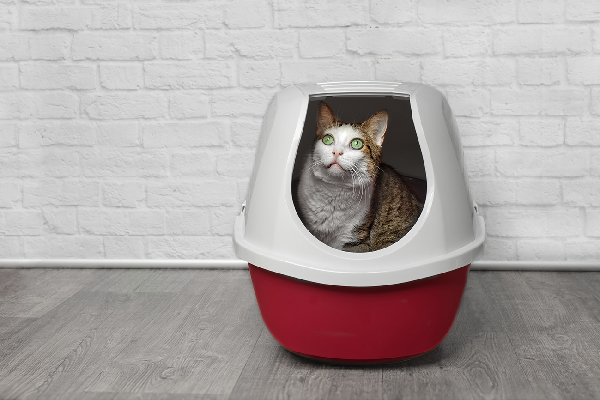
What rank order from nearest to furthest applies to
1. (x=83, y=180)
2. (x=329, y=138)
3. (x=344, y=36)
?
(x=329, y=138) → (x=344, y=36) → (x=83, y=180)

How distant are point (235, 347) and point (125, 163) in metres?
0.85

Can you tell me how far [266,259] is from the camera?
114cm

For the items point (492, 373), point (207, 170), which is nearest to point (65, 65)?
point (207, 170)

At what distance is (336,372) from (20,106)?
4.48 feet

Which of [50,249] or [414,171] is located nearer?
[414,171]

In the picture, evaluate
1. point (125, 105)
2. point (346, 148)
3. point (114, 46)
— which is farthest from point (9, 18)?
point (346, 148)

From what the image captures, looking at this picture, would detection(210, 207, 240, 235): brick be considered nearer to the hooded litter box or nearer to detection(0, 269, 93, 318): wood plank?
detection(0, 269, 93, 318): wood plank

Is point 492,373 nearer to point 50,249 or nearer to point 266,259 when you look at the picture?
point 266,259

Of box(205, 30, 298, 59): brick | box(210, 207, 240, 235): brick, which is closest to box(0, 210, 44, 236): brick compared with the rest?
box(210, 207, 240, 235): brick

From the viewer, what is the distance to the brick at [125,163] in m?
1.91

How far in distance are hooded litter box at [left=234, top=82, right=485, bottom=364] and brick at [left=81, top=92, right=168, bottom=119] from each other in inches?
27.7

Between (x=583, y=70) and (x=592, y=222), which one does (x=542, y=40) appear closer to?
(x=583, y=70)

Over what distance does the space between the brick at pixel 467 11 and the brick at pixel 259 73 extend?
0.47 metres

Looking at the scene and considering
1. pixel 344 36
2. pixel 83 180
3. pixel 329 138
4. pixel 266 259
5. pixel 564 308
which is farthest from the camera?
pixel 83 180
